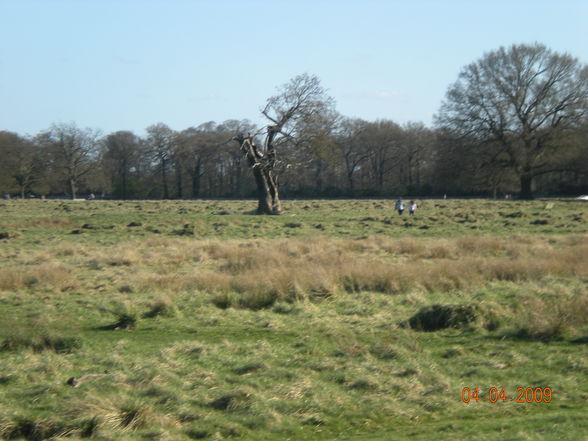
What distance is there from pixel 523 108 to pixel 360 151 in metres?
40.1

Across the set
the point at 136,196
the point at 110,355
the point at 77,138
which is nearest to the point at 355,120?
the point at 136,196

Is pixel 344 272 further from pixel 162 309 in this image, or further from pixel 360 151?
pixel 360 151

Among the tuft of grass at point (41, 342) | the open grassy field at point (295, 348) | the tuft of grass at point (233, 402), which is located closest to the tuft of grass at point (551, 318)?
the open grassy field at point (295, 348)

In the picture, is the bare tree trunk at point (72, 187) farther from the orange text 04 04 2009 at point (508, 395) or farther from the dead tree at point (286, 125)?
the orange text 04 04 2009 at point (508, 395)

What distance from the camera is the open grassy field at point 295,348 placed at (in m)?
6.71

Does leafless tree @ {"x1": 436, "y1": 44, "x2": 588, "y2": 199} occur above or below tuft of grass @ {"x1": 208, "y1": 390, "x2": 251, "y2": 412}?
above

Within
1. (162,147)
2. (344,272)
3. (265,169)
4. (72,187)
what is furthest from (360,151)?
(344,272)

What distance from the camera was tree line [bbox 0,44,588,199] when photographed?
4309 cm

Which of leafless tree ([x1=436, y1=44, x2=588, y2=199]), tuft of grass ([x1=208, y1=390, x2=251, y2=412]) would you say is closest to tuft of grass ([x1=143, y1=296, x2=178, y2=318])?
tuft of grass ([x1=208, y1=390, x2=251, y2=412])

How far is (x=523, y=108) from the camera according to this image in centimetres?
6150

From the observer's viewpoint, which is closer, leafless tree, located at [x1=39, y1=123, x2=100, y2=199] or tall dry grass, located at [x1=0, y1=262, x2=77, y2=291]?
tall dry grass, located at [x1=0, y1=262, x2=77, y2=291]

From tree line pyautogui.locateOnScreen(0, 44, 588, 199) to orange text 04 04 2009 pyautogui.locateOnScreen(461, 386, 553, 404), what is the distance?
110ft

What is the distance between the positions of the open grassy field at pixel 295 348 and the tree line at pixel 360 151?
2390 cm

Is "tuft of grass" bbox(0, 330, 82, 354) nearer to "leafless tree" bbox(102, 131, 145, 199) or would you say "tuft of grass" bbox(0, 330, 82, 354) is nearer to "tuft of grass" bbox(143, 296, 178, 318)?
"tuft of grass" bbox(143, 296, 178, 318)
